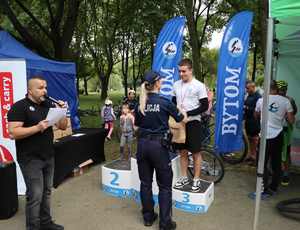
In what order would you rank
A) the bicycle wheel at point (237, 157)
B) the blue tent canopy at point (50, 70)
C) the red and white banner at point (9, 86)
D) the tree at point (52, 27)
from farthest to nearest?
the tree at point (52, 27), the bicycle wheel at point (237, 157), the blue tent canopy at point (50, 70), the red and white banner at point (9, 86)

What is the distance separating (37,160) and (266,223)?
9.91ft

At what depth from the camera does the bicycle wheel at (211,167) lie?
6.19 meters

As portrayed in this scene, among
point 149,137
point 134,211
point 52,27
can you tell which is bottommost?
point 134,211

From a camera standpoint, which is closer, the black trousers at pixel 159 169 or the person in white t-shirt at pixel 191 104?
the black trousers at pixel 159 169

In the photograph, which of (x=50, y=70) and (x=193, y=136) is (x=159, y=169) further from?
(x=50, y=70)

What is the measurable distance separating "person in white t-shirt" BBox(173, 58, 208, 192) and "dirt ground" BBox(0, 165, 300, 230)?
553 millimetres

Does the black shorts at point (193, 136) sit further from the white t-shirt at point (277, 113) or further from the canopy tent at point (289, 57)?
the canopy tent at point (289, 57)

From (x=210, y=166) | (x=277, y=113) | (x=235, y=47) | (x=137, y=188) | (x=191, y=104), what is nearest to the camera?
(x=191, y=104)

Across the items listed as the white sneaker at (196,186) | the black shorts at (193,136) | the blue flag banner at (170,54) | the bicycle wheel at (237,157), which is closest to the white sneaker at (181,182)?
the white sneaker at (196,186)

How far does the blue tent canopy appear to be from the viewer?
7.20 meters

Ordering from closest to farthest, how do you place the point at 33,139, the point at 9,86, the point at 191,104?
the point at 33,139
the point at 191,104
the point at 9,86

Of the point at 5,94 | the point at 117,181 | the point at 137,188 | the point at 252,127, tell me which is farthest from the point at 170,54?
the point at 5,94

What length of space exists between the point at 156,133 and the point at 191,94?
3.90 ft

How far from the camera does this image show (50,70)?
8531 mm
